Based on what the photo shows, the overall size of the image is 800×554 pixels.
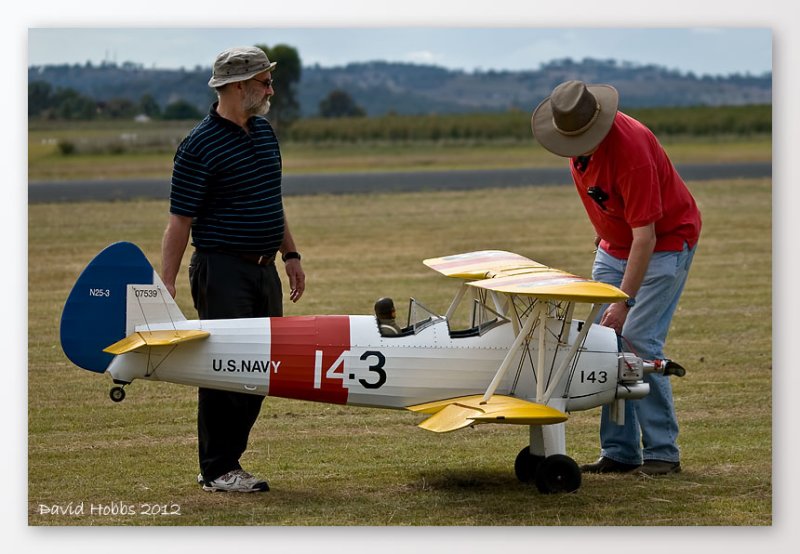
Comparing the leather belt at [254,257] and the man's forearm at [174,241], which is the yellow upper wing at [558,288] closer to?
the leather belt at [254,257]

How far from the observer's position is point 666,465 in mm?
6820

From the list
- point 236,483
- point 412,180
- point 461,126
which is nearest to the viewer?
point 236,483

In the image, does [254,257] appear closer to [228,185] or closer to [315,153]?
[228,185]

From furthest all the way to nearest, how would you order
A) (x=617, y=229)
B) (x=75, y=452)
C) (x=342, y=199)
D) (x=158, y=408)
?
(x=342, y=199) → (x=158, y=408) → (x=75, y=452) → (x=617, y=229)

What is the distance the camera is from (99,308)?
607 centimetres

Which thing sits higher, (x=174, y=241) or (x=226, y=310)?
(x=174, y=241)

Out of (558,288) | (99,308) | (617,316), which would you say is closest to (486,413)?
(558,288)

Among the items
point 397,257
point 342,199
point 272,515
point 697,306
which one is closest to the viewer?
point 272,515

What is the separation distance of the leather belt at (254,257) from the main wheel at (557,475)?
177 centimetres

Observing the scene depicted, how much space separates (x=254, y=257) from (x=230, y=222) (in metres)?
0.23

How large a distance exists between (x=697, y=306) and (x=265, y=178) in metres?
6.51

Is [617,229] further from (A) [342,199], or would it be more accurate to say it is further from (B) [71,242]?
(A) [342,199]

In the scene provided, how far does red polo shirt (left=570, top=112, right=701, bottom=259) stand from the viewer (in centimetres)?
623
